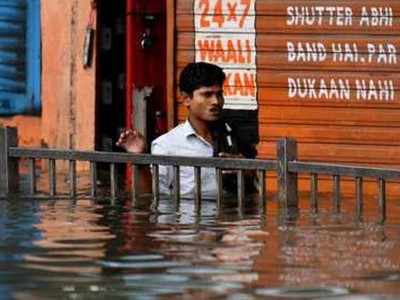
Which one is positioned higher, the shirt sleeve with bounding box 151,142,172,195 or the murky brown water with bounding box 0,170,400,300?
the shirt sleeve with bounding box 151,142,172,195

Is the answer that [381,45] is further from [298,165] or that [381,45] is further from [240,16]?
[298,165]

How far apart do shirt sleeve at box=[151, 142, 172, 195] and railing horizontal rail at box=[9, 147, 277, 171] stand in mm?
169

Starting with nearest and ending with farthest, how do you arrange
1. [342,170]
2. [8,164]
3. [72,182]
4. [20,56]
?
[342,170] < [8,164] < [72,182] < [20,56]

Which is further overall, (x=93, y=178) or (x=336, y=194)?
(x=93, y=178)

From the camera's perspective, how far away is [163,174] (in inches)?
383

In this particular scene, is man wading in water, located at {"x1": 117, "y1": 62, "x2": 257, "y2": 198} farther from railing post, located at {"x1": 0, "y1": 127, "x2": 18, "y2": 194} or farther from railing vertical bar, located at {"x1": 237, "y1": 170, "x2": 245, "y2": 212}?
railing post, located at {"x1": 0, "y1": 127, "x2": 18, "y2": 194}

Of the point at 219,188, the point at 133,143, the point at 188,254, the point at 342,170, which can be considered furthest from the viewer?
the point at 133,143

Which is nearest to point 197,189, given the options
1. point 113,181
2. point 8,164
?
point 113,181

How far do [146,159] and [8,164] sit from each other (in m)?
1.32

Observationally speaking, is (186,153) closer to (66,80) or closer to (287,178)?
(287,178)

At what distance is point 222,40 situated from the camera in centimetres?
1315

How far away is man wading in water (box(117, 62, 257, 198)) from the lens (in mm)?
9695

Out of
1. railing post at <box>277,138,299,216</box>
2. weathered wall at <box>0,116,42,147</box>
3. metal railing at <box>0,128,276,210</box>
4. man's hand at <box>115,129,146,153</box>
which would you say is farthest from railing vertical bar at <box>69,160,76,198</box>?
weathered wall at <box>0,116,42,147</box>

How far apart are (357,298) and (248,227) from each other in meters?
2.72
